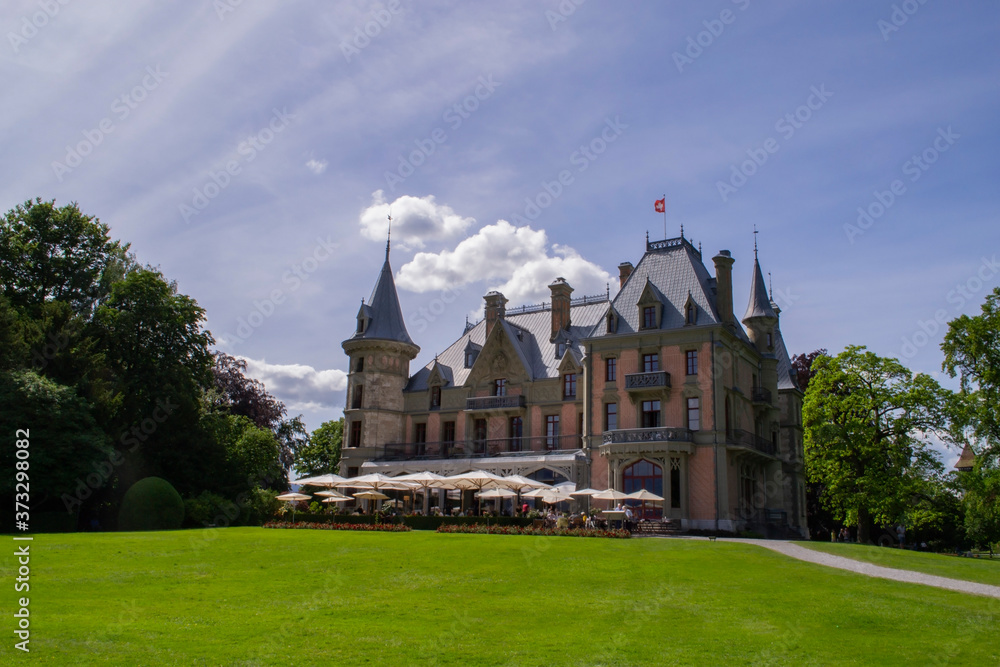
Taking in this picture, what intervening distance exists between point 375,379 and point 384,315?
4.59 metres

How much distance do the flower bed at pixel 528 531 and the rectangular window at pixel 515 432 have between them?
15552 millimetres

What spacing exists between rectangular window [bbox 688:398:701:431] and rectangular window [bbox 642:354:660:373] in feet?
8.49

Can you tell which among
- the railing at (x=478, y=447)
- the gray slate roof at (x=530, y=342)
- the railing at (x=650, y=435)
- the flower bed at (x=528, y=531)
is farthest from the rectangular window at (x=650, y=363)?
the flower bed at (x=528, y=531)

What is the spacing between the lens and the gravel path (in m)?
17.9

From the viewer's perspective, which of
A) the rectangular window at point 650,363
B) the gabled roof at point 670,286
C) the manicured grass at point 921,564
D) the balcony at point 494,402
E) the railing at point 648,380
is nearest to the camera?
the manicured grass at point 921,564

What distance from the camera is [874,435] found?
39.5 metres

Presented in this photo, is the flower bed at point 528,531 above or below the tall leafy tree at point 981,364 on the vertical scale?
below

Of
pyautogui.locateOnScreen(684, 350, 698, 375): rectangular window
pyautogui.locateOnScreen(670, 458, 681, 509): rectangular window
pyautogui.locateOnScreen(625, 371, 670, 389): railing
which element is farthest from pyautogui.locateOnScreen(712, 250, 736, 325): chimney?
pyautogui.locateOnScreen(670, 458, 681, 509): rectangular window

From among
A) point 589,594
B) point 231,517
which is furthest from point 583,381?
point 589,594

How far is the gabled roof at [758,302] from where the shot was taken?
48.5m

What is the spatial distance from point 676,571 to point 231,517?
94.4 feet

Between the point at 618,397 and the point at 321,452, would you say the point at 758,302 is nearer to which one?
the point at 618,397

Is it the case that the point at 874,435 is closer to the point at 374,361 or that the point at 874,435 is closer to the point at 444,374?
the point at 444,374

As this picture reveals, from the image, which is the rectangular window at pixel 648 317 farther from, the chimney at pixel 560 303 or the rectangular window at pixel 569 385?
the chimney at pixel 560 303
